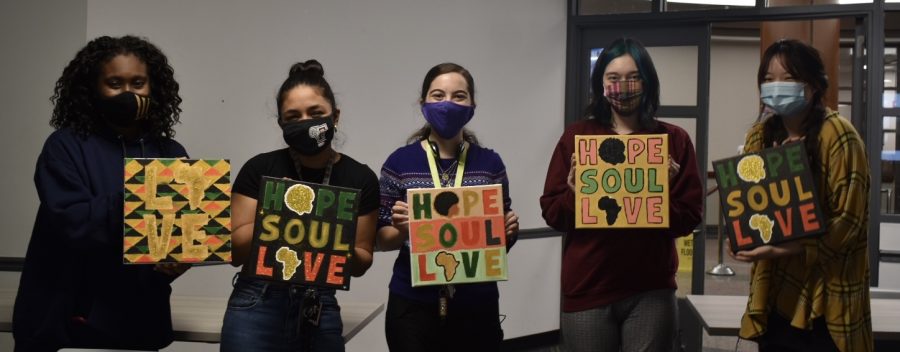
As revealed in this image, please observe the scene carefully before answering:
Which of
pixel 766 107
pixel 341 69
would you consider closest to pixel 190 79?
pixel 341 69

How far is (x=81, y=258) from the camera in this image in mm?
2104

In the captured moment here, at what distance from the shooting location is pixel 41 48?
3.58 meters

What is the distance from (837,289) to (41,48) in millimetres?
3419

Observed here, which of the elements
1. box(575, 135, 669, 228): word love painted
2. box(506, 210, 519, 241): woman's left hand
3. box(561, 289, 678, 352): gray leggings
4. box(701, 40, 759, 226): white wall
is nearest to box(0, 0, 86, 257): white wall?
box(506, 210, 519, 241): woman's left hand

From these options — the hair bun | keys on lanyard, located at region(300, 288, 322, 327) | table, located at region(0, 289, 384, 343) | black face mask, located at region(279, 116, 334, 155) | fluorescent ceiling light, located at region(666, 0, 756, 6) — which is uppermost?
fluorescent ceiling light, located at region(666, 0, 756, 6)

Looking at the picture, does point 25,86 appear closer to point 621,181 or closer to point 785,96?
point 621,181

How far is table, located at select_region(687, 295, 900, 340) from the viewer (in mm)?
2604

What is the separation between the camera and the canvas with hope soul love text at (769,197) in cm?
202

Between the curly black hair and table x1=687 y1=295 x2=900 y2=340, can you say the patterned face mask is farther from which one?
the curly black hair

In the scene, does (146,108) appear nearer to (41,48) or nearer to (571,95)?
(41,48)

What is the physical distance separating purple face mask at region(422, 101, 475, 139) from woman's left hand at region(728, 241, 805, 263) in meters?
0.86

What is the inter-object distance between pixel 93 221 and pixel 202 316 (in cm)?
78

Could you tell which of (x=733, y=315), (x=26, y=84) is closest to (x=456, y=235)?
(x=733, y=315)

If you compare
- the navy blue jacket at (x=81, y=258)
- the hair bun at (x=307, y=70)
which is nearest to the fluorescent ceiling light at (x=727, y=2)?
the hair bun at (x=307, y=70)
